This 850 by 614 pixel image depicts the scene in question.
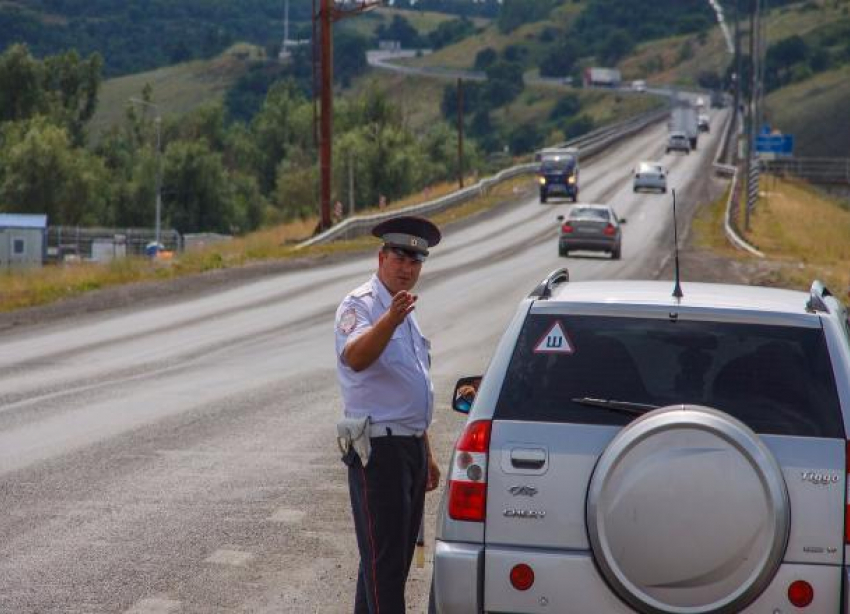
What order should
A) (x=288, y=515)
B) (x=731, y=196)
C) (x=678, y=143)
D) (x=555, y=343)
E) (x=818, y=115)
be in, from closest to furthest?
(x=555, y=343), (x=288, y=515), (x=731, y=196), (x=678, y=143), (x=818, y=115)

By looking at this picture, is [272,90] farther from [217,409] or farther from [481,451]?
[481,451]

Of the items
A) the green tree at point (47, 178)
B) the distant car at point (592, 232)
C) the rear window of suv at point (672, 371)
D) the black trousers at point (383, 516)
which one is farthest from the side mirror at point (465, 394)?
the green tree at point (47, 178)

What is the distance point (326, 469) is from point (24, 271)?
75.8 feet

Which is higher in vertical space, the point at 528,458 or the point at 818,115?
the point at 818,115

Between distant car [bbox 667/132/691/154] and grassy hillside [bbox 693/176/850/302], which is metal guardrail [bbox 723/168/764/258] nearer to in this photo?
grassy hillside [bbox 693/176/850/302]

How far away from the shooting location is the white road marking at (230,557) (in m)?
9.00

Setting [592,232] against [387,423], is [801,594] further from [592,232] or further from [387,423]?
[592,232]

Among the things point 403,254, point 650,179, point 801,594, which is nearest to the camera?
point 801,594

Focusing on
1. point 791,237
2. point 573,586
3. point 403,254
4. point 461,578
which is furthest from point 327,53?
point 573,586

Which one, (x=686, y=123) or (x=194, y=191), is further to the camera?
(x=194, y=191)

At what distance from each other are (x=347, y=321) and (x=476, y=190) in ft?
233

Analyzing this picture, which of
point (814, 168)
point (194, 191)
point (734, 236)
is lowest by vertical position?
point (194, 191)

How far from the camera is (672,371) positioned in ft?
19.7

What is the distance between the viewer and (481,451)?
5.86 m
